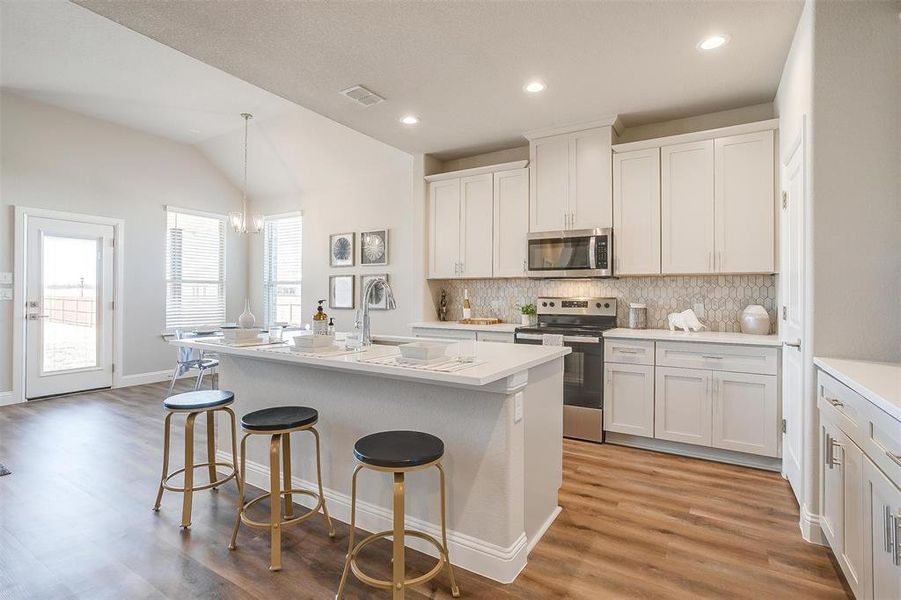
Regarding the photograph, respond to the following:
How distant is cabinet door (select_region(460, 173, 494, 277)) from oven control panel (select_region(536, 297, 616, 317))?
0.68 metres

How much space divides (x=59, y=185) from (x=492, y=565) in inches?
254

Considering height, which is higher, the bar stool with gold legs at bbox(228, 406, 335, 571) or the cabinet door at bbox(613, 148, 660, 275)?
the cabinet door at bbox(613, 148, 660, 275)

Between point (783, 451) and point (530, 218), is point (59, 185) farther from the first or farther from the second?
point (783, 451)

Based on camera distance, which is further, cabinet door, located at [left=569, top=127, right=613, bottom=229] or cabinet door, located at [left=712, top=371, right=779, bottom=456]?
cabinet door, located at [left=569, top=127, right=613, bottom=229]

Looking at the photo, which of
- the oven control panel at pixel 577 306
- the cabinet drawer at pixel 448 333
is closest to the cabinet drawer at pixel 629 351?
the oven control panel at pixel 577 306

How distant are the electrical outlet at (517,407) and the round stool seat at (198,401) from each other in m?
1.71

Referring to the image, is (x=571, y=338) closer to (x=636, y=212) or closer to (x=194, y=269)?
(x=636, y=212)

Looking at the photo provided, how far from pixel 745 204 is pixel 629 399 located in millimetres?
1789

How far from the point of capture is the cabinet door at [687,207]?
12.1ft

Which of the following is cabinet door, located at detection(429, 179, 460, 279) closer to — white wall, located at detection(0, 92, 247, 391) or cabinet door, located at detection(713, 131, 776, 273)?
cabinet door, located at detection(713, 131, 776, 273)

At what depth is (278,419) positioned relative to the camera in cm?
221

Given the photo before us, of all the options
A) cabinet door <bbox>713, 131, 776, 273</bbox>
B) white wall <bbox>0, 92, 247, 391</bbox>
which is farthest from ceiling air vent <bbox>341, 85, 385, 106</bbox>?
white wall <bbox>0, 92, 247, 391</bbox>

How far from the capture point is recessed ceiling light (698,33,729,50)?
8.96 feet

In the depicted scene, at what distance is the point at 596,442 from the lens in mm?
3850
